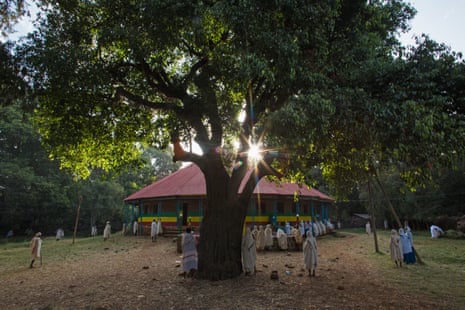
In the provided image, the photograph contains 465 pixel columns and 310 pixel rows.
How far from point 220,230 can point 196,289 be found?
1939mm

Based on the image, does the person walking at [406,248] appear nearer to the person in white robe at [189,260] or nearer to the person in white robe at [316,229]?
the person in white robe at [189,260]

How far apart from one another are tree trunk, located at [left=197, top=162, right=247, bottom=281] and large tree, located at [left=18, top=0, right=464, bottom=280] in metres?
0.03

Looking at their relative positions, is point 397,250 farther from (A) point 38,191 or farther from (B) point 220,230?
(A) point 38,191

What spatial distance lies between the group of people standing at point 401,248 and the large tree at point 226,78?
153 inches

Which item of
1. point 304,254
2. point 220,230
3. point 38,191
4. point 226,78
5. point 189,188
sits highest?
point 226,78

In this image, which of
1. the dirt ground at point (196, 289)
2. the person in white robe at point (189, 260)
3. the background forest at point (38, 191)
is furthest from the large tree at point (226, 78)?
the background forest at point (38, 191)

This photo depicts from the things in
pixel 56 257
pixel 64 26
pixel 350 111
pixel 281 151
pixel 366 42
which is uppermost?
pixel 64 26

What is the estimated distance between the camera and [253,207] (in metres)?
25.4

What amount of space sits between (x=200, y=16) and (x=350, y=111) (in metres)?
4.31

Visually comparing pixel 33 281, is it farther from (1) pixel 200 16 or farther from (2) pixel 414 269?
(2) pixel 414 269

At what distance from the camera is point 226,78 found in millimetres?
8375

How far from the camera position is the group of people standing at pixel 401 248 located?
11.5m

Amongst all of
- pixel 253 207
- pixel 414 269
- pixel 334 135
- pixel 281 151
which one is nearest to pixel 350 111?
pixel 334 135

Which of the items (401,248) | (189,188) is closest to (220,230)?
(401,248)
